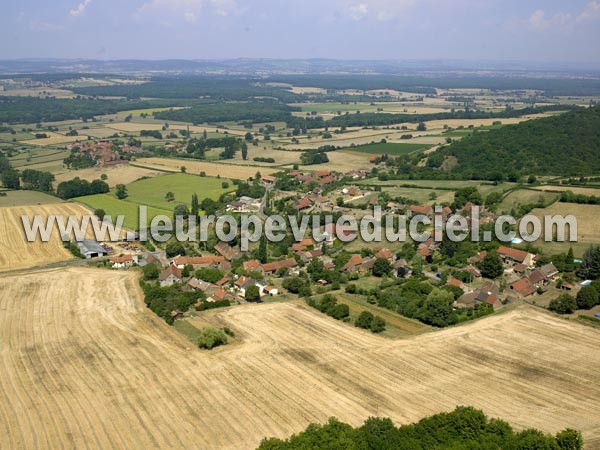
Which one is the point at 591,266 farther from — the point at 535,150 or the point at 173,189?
the point at 173,189

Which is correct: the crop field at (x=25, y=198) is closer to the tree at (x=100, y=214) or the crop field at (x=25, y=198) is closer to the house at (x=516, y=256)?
the tree at (x=100, y=214)

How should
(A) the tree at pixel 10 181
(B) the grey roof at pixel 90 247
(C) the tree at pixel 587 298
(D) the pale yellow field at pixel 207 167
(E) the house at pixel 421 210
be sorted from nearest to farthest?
(C) the tree at pixel 587 298, (B) the grey roof at pixel 90 247, (E) the house at pixel 421 210, (A) the tree at pixel 10 181, (D) the pale yellow field at pixel 207 167

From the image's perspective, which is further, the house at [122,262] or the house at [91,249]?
the house at [91,249]

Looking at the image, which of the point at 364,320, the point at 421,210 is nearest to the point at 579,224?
the point at 421,210

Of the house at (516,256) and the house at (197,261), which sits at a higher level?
the house at (516,256)

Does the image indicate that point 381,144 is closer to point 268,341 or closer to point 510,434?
point 268,341

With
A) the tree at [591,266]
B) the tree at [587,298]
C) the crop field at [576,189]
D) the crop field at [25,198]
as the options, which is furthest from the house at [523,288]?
the crop field at [25,198]

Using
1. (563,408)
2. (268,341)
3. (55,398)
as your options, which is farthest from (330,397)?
(55,398)
